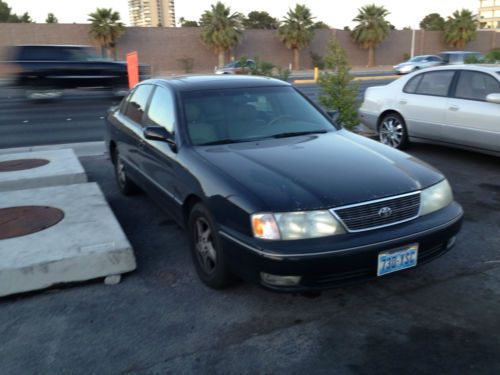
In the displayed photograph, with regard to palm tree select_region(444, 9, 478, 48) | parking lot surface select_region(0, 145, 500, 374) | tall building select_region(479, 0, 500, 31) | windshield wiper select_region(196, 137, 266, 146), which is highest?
tall building select_region(479, 0, 500, 31)

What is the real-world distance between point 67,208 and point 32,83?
14488mm

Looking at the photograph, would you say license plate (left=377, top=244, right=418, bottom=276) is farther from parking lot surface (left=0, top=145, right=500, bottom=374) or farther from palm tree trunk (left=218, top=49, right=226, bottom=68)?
palm tree trunk (left=218, top=49, right=226, bottom=68)

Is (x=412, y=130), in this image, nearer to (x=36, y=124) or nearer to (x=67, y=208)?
(x=67, y=208)

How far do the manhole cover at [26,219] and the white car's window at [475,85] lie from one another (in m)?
5.69

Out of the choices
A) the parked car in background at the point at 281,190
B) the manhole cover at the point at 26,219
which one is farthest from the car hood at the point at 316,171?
the manhole cover at the point at 26,219

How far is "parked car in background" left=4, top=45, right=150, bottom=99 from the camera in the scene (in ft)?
57.7

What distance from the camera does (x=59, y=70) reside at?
17797 mm

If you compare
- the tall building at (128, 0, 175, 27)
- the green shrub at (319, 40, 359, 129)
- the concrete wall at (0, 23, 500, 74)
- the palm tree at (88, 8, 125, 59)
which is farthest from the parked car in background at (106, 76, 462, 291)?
the tall building at (128, 0, 175, 27)

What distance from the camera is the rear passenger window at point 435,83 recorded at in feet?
24.7

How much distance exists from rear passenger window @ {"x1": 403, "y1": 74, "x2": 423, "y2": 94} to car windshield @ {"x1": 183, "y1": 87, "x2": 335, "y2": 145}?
12.5 ft

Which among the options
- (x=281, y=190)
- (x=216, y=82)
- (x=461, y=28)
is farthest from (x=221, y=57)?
(x=281, y=190)

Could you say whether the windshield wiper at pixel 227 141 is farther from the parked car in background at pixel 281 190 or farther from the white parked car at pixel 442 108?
the white parked car at pixel 442 108

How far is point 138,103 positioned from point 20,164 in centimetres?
245

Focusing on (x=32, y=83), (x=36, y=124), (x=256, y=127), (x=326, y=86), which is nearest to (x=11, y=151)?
(x=36, y=124)
